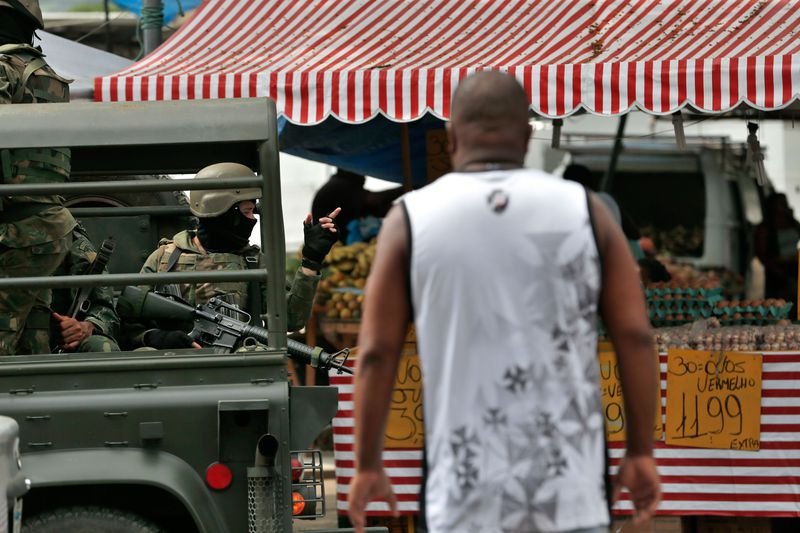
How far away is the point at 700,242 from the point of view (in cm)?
1770

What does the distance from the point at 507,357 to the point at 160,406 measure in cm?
195

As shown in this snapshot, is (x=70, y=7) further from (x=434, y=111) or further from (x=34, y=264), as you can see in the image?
(x=34, y=264)

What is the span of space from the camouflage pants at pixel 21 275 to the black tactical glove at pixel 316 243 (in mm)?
953

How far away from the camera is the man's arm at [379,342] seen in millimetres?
3113

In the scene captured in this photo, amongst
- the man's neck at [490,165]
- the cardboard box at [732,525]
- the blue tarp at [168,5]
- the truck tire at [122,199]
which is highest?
the blue tarp at [168,5]

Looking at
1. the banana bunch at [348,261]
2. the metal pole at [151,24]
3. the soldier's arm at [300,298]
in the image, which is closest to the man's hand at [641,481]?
the soldier's arm at [300,298]

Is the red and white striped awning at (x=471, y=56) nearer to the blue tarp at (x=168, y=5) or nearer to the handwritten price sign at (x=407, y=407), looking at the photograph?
the handwritten price sign at (x=407, y=407)

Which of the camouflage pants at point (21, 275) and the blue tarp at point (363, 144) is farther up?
the blue tarp at point (363, 144)

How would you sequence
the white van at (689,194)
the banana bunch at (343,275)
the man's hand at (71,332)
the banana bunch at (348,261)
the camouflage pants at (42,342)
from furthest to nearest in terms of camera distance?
the white van at (689,194) → the banana bunch at (348,261) → the banana bunch at (343,275) → the man's hand at (71,332) → the camouflage pants at (42,342)

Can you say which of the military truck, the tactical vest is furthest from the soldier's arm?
the tactical vest

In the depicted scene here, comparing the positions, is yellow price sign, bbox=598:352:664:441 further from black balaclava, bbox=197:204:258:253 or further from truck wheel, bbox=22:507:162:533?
truck wheel, bbox=22:507:162:533

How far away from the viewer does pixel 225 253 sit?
5809 millimetres

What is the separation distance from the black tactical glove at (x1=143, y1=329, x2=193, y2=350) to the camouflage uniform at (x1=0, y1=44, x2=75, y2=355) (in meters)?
0.48

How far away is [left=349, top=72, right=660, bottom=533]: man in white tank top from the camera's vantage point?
3006mm
